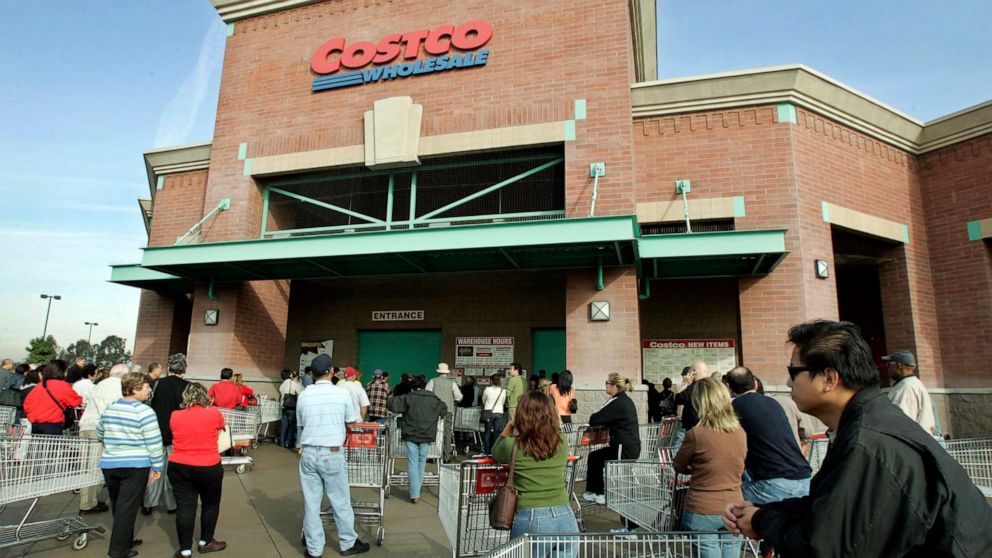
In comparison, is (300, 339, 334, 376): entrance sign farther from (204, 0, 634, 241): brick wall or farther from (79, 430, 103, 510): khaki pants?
(79, 430, 103, 510): khaki pants

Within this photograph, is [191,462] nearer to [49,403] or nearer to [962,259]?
[49,403]

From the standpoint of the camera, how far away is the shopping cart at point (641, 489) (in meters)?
5.35

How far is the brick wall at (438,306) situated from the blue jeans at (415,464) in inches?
288

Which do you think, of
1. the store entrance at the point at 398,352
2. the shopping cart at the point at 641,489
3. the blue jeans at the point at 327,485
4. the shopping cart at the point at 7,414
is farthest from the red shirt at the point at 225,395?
the shopping cart at the point at 641,489

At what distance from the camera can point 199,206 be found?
627 inches

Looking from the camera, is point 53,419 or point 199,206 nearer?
point 53,419

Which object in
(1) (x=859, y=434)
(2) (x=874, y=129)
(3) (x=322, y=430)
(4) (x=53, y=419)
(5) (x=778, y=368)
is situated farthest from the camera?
(2) (x=874, y=129)

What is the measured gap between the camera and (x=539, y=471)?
414cm

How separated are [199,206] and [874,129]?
1762 centimetres

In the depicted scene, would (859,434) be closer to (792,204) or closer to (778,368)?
(778,368)

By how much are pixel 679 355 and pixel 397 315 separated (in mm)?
7888

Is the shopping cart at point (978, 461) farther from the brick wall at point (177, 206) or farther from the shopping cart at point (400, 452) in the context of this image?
the brick wall at point (177, 206)

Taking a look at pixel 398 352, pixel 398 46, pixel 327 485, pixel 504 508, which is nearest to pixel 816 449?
pixel 504 508

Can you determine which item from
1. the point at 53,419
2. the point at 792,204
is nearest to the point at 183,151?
the point at 53,419
